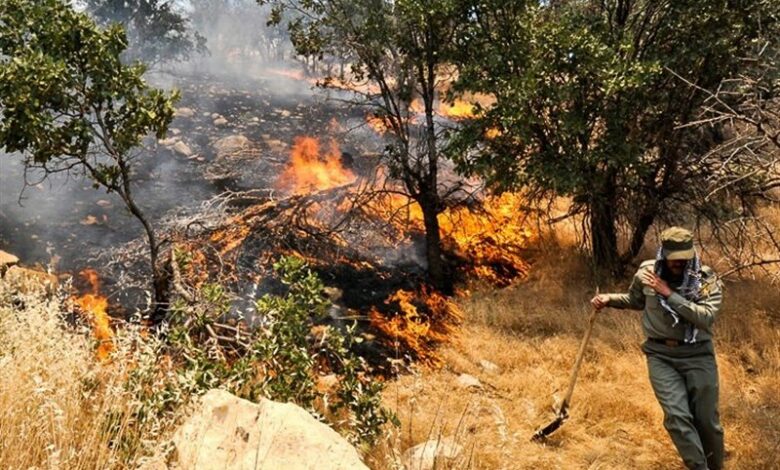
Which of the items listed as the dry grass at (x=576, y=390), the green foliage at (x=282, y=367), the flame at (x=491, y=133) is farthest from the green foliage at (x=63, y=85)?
the flame at (x=491, y=133)

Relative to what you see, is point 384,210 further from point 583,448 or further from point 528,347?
point 583,448

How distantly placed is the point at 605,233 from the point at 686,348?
5353 mm

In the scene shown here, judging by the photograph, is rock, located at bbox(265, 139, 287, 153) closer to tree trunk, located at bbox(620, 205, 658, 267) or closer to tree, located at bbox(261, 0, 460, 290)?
tree, located at bbox(261, 0, 460, 290)

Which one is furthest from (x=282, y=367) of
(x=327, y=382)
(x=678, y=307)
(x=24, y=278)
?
Result: (x=24, y=278)

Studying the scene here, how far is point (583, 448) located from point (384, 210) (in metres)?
7.91

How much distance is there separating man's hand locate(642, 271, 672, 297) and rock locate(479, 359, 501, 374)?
3140 mm

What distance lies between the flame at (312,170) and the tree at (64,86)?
21.7 feet

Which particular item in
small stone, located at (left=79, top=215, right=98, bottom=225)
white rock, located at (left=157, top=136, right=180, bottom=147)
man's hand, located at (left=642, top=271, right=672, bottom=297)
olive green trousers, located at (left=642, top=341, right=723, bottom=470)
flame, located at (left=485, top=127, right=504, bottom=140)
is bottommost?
small stone, located at (left=79, top=215, right=98, bottom=225)

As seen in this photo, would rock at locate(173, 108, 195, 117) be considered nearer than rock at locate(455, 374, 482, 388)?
No

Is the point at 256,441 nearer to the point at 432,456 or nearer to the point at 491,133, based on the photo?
the point at 432,456

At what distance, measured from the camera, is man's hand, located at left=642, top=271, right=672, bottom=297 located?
4.13 metres

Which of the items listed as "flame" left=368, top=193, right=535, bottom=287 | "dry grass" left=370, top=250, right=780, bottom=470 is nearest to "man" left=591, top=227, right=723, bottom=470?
"dry grass" left=370, top=250, right=780, bottom=470

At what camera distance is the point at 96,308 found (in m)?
7.44

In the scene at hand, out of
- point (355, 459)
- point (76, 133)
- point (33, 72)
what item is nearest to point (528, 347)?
point (355, 459)
